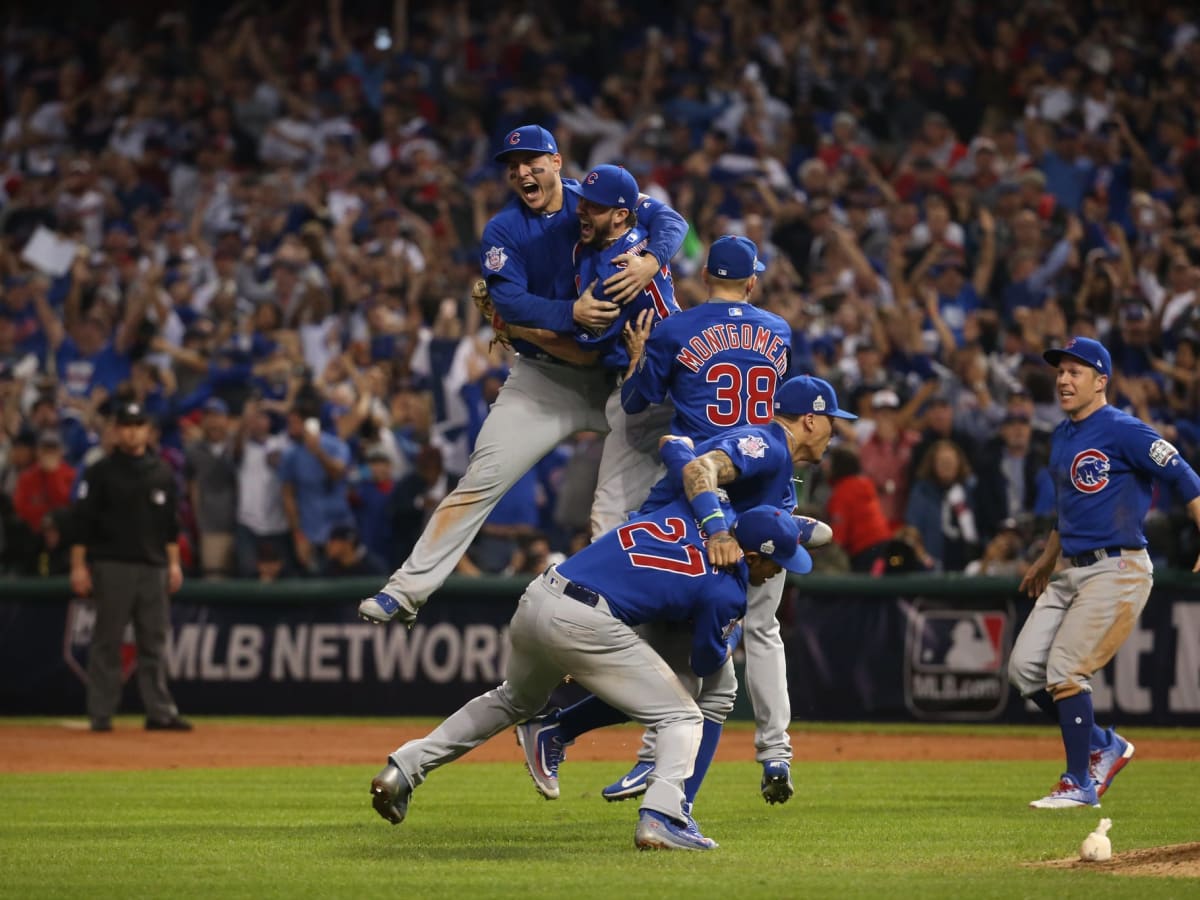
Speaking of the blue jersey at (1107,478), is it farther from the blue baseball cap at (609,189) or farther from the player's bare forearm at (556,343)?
the blue baseball cap at (609,189)

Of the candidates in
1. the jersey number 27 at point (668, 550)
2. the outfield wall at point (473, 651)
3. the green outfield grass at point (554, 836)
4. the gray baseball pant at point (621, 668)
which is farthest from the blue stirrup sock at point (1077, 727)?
the outfield wall at point (473, 651)

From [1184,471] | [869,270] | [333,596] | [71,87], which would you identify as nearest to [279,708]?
[333,596]

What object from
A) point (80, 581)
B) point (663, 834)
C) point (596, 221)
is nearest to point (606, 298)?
point (596, 221)

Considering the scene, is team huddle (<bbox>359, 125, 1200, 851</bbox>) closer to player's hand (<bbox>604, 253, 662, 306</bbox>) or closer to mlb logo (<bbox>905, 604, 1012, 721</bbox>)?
player's hand (<bbox>604, 253, 662, 306</bbox>)

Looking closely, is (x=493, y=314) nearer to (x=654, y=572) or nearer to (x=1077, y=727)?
(x=654, y=572)

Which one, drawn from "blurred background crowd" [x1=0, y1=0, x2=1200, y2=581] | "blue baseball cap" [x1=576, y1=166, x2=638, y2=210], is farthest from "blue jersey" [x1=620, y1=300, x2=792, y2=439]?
"blurred background crowd" [x1=0, y1=0, x2=1200, y2=581]
